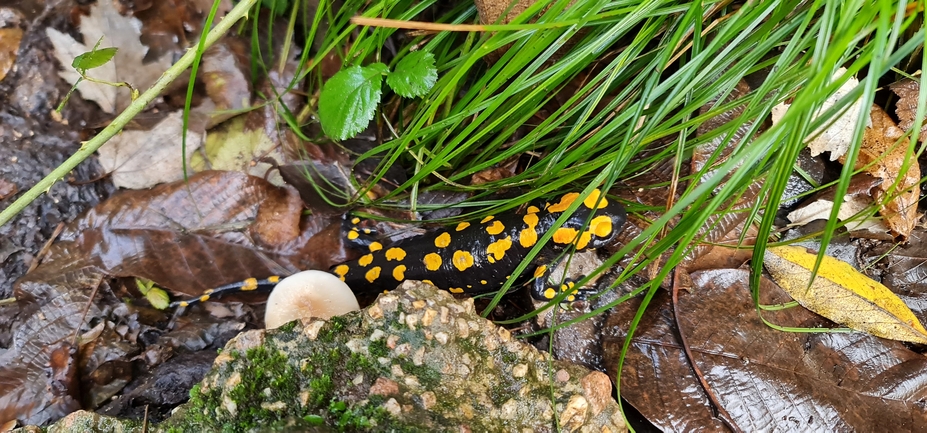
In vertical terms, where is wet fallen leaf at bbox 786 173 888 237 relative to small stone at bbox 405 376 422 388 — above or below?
above

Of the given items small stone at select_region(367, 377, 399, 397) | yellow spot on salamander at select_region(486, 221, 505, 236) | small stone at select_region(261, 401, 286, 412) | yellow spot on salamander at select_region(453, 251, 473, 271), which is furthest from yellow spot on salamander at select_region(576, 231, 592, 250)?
small stone at select_region(261, 401, 286, 412)

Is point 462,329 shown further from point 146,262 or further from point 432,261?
point 146,262

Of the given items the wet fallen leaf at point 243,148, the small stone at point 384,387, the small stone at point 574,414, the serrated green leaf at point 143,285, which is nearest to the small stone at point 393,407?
the small stone at point 384,387

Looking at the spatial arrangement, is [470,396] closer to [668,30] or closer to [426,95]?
[426,95]

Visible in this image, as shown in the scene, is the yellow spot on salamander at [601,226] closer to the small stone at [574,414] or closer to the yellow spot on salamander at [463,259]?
the yellow spot on salamander at [463,259]

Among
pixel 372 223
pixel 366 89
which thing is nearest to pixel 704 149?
pixel 366 89

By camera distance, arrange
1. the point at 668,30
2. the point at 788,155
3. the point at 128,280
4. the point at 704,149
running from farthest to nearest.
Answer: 1. the point at 128,280
2. the point at 704,149
3. the point at 668,30
4. the point at 788,155

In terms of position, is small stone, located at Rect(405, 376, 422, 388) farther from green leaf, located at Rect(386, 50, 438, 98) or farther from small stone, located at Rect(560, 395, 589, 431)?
green leaf, located at Rect(386, 50, 438, 98)
